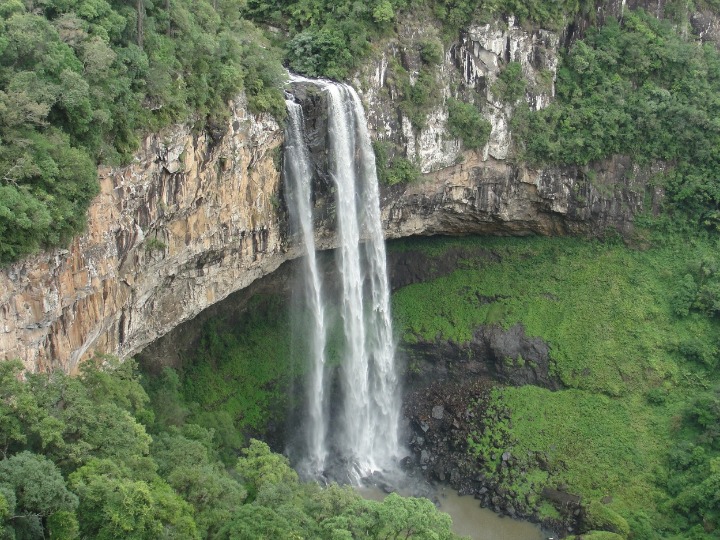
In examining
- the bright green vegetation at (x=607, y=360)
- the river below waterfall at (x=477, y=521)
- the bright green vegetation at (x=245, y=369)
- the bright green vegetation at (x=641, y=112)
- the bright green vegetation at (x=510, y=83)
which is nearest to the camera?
the river below waterfall at (x=477, y=521)

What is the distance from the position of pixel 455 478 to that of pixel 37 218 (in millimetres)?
17528

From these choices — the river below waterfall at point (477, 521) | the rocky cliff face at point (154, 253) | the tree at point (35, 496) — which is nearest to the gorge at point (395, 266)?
the rocky cliff face at point (154, 253)

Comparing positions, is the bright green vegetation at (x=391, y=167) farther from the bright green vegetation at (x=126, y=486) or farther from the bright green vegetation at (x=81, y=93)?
the bright green vegetation at (x=126, y=486)

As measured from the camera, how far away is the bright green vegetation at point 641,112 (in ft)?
101

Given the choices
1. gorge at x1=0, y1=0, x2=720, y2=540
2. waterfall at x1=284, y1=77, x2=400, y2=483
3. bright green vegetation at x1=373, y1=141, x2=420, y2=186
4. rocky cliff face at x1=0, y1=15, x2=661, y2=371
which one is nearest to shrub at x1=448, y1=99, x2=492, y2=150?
gorge at x1=0, y1=0, x2=720, y2=540

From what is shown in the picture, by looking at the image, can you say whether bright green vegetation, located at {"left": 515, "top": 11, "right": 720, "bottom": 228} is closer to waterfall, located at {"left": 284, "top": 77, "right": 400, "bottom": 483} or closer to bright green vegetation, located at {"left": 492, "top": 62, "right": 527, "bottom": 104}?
bright green vegetation, located at {"left": 492, "top": 62, "right": 527, "bottom": 104}

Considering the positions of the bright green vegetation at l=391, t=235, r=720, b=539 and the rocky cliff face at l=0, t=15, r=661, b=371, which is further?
the bright green vegetation at l=391, t=235, r=720, b=539

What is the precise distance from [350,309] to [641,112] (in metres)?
15.0

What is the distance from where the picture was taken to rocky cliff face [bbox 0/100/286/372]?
1595 centimetres

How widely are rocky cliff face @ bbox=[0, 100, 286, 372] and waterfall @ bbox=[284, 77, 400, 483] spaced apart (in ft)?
4.64

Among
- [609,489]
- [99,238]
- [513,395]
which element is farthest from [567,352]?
[99,238]

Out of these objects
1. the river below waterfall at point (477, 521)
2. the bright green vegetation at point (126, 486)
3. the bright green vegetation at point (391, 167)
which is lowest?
the river below waterfall at point (477, 521)

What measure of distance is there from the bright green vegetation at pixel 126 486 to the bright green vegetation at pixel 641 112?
18745 mm

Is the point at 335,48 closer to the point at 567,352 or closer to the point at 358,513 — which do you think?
the point at 567,352
